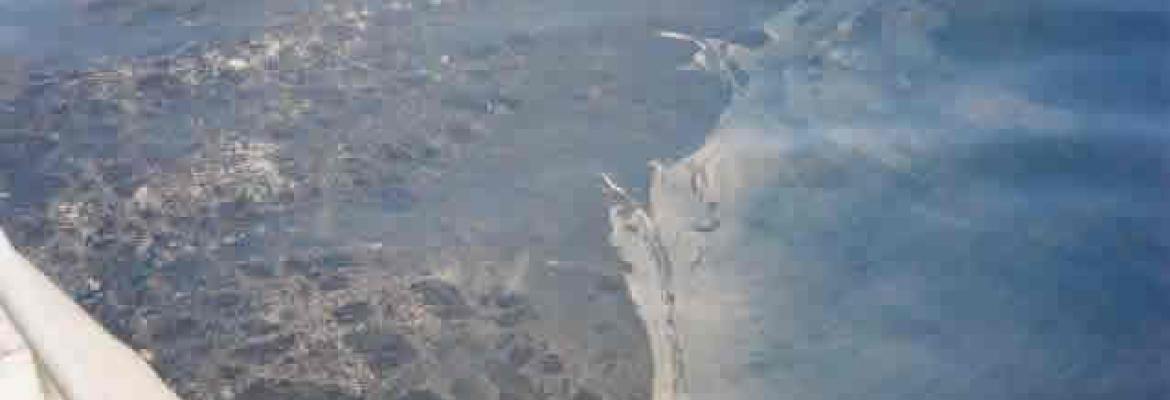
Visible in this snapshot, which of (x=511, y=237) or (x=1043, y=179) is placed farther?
(x=511, y=237)

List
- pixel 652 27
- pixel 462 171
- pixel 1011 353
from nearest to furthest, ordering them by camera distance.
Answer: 1. pixel 1011 353
2. pixel 462 171
3. pixel 652 27

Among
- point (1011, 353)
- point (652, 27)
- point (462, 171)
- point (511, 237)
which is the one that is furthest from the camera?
point (652, 27)

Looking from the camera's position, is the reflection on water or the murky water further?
the murky water

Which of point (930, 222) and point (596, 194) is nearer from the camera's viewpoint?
point (930, 222)

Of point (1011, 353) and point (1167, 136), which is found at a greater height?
point (1167, 136)

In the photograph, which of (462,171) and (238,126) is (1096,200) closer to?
(462,171)

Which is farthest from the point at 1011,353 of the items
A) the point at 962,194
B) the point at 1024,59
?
the point at 1024,59

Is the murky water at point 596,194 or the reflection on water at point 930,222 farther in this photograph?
the murky water at point 596,194

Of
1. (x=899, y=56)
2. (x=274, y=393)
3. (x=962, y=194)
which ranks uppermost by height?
(x=899, y=56)
